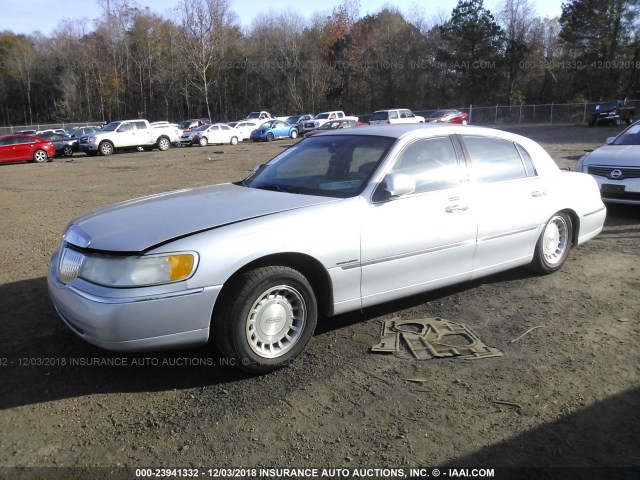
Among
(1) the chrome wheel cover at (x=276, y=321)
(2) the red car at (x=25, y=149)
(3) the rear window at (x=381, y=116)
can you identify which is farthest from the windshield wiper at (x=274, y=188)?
(3) the rear window at (x=381, y=116)

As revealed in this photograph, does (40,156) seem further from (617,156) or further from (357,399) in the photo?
(357,399)

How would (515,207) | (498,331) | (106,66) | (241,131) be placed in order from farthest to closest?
1. (106,66)
2. (241,131)
3. (515,207)
4. (498,331)

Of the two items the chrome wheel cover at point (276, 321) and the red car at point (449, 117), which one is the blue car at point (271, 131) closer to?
the red car at point (449, 117)

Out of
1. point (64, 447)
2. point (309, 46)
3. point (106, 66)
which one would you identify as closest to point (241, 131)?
point (309, 46)

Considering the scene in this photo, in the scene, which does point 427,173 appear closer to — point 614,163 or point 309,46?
point 614,163

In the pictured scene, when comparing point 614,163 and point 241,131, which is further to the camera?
point 241,131

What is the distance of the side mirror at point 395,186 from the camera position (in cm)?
377

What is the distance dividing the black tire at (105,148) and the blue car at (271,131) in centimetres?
1169

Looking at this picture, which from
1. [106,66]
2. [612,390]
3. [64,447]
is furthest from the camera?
[106,66]

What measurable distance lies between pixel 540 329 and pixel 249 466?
2634 millimetres

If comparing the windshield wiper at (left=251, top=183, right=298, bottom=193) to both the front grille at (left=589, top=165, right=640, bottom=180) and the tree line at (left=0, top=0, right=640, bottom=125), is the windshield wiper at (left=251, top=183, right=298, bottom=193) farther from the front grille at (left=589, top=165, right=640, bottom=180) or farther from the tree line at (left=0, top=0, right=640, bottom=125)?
the tree line at (left=0, top=0, right=640, bottom=125)

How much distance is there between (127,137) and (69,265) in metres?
26.9

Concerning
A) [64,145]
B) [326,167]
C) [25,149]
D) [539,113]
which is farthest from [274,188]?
[539,113]

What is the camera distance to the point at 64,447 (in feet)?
8.97
